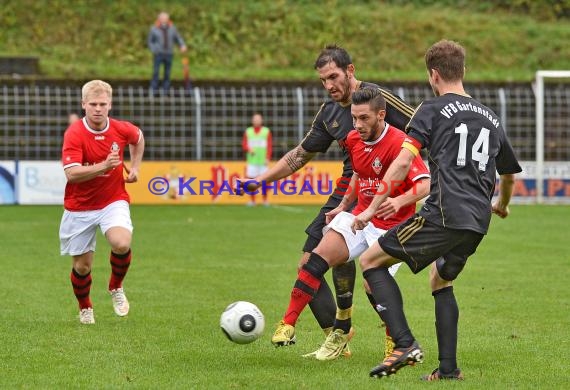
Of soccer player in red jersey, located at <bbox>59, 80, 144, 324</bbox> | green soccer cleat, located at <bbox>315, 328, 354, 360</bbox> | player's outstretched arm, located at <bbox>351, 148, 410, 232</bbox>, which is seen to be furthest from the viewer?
soccer player in red jersey, located at <bbox>59, 80, 144, 324</bbox>

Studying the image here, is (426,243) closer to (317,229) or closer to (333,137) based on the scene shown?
(317,229)

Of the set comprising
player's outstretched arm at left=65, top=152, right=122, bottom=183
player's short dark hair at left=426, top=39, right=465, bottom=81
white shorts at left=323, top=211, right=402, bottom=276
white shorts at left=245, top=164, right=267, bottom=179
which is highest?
player's short dark hair at left=426, top=39, right=465, bottom=81

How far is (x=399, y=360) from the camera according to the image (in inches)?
256

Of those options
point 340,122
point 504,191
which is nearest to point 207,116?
point 340,122

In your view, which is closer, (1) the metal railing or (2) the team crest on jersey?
(2) the team crest on jersey

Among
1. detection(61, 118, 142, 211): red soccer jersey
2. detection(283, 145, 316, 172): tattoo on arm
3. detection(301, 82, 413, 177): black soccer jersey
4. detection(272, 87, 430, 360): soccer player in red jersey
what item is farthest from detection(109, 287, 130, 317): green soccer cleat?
detection(272, 87, 430, 360): soccer player in red jersey

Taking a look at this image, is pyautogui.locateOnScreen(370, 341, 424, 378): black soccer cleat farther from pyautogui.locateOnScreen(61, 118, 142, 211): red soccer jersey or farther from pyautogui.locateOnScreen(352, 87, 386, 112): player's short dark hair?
pyautogui.locateOnScreen(61, 118, 142, 211): red soccer jersey

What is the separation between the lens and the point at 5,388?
6.57m

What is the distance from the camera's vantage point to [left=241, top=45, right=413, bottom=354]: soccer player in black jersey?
774cm

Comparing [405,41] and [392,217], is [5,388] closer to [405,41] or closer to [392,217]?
[392,217]

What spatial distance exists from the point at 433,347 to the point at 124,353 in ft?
7.20

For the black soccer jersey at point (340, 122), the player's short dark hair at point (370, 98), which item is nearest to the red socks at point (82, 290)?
the black soccer jersey at point (340, 122)

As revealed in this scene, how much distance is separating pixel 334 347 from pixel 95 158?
2737 mm

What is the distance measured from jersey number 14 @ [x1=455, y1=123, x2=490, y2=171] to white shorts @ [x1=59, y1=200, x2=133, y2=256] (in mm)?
3651
